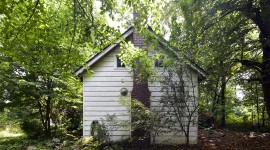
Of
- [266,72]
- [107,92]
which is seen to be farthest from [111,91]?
[266,72]

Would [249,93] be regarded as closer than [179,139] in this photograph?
No

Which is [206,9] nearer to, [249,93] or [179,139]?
[179,139]

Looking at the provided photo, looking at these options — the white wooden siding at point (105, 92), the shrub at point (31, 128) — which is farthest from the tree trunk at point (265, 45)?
the shrub at point (31, 128)

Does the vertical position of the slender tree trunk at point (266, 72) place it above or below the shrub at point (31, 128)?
above

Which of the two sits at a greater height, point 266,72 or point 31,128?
point 266,72

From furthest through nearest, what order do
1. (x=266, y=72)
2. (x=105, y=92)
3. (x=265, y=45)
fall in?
1. (x=105, y=92)
2. (x=266, y=72)
3. (x=265, y=45)

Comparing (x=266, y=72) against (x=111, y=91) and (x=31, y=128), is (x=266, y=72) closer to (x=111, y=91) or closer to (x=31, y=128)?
(x=111, y=91)

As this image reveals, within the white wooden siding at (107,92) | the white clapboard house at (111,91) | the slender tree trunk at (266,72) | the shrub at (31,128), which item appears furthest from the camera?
the shrub at (31,128)

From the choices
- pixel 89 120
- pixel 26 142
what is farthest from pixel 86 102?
pixel 26 142

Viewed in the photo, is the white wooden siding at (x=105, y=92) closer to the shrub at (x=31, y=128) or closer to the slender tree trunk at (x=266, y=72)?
the shrub at (x=31, y=128)

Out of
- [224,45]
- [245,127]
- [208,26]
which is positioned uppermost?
[208,26]

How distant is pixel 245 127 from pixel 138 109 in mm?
11319

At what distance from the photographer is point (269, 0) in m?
6.75

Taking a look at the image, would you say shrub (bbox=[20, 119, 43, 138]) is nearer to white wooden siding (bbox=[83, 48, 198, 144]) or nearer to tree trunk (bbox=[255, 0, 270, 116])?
white wooden siding (bbox=[83, 48, 198, 144])
